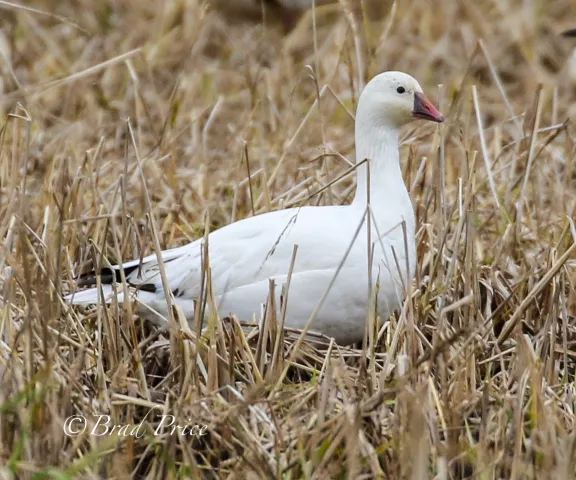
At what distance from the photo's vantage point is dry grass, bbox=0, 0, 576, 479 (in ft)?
8.26

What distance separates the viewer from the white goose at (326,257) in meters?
3.18

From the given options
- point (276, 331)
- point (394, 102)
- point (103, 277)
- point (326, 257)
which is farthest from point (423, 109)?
point (103, 277)

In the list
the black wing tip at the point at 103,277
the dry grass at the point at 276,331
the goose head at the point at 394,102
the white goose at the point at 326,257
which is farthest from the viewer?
the goose head at the point at 394,102

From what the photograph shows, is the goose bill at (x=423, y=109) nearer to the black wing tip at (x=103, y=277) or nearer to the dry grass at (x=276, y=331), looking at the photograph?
the dry grass at (x=276, y=331)

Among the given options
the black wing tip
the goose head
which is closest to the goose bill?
the goose head

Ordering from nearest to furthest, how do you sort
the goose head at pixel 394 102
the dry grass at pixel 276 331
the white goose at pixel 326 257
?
1. the dry grass at pixel 276 331
2. the white goose at pixel 326 257
3. the goose head at pixel 394 102

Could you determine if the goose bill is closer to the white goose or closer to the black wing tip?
the white goose

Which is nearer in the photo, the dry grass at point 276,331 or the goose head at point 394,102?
the dry grass at point 276,331

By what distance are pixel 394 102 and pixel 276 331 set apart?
36.6 inches

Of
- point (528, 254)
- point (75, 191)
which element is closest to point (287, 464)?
point (75, 191)

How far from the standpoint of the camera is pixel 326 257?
324cm

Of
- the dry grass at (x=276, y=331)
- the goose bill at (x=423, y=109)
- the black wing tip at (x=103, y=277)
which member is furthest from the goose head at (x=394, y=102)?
the black wing tip at (x=103, y=277)

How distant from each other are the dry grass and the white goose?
90 millimetres

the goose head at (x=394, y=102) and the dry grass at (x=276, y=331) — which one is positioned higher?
the goose head at (x=394, y=102)
